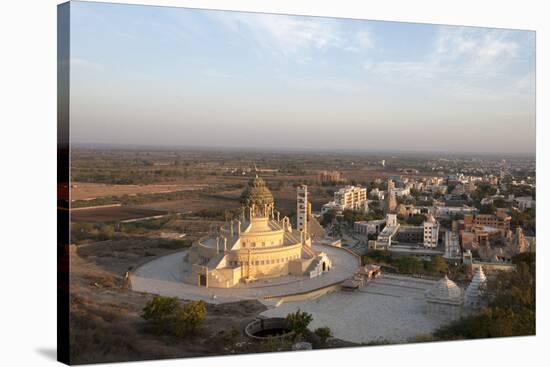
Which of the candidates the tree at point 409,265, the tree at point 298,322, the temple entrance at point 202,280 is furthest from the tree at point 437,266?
the temple entrance at point 202,280

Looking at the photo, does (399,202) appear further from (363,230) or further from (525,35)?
(525,35)

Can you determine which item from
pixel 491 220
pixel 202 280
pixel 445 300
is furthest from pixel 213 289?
pixel 491 220

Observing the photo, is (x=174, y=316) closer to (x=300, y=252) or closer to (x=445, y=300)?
(x=300, y=252)

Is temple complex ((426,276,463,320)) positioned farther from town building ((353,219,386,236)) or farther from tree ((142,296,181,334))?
tree ((142,296,181,334))

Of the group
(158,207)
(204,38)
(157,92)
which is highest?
(204,38)

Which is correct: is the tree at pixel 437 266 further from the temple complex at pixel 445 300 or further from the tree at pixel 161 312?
the tree at pixel 161 312

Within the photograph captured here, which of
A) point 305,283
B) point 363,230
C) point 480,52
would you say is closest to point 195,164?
point 305,283
